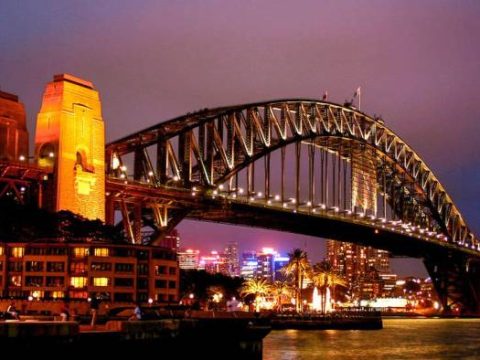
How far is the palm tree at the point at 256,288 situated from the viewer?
14312 centimetres

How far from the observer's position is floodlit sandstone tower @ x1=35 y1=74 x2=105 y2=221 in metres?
88.8

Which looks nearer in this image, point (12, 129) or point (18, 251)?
point (18, 251)

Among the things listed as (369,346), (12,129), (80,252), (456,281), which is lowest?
(369,346)

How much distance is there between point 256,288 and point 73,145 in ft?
191

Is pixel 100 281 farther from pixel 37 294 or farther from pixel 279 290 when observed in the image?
pixel 279 290

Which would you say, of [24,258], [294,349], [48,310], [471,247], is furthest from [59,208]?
[471,247]

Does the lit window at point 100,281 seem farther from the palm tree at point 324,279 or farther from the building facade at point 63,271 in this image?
the palm tree at point 324,279

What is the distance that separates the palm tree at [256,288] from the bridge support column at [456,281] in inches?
1389

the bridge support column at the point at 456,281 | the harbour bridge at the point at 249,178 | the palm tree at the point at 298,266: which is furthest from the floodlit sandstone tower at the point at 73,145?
the bridge support column at the point at 456,281

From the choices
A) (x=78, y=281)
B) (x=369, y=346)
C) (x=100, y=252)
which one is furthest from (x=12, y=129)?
(x=369, y=346)

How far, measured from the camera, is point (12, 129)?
91250mm

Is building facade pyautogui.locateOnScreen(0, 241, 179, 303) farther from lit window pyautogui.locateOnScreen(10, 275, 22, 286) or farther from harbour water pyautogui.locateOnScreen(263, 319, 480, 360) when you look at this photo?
harbour water pyautogui.locateOnScreen(263, 319, 480, 360)

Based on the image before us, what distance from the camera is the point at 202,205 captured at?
106 meters

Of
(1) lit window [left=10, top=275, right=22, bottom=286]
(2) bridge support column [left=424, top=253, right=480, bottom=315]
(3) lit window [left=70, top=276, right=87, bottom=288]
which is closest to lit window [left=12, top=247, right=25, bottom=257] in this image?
(1) lit window [left=10, top=275, right=22, bottom=286]
